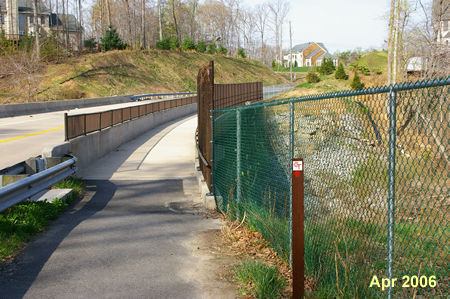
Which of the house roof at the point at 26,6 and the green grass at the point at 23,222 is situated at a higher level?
the house roof at the point at 26,6

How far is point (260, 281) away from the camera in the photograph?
4551mm

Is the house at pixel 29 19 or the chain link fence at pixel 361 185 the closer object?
the chain link fence at pixel 361 185

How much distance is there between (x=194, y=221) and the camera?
7.94 meters

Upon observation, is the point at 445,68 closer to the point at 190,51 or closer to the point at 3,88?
the point at 3,88

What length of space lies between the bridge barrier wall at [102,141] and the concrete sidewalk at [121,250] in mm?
1158

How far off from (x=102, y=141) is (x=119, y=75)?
43933 mm

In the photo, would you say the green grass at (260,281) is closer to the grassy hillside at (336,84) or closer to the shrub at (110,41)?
the grassy hillside at (336,84)

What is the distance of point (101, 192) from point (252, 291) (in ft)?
21.2

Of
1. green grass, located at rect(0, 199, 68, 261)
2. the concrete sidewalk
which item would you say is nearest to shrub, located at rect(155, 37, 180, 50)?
the concrete sidewalk

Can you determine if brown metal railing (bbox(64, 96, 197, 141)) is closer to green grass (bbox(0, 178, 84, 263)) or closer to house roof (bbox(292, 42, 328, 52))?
green grass (bbox(0, 178, 84, 263))

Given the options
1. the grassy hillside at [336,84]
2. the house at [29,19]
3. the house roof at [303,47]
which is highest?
the house roof at [303,47]

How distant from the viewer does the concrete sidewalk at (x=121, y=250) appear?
191 inches

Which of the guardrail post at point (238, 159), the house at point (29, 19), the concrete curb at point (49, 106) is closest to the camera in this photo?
the guardrail post at point (238, 159)

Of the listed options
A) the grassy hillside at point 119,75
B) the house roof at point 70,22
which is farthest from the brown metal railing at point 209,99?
the house roof at point 70,22
